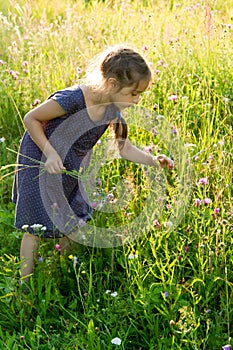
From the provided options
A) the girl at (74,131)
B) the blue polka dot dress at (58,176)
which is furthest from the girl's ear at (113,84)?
the blue polka dot dress at (58,176)

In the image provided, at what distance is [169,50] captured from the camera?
4.02 m

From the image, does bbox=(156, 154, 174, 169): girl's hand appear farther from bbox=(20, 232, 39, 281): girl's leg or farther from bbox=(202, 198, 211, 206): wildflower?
bbox=(20, 232, 39, 281): girl's leg

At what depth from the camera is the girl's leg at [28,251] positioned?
2.70 metres

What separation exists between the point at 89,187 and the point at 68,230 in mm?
257

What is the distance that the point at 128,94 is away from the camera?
101 inches

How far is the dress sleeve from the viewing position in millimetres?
2635

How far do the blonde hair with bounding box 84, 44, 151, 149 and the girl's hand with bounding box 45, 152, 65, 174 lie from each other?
0.36 m

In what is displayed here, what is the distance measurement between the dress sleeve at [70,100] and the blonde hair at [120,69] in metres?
0.07

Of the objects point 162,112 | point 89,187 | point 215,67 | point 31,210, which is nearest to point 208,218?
point 89,187

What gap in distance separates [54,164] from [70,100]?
1.05 ft

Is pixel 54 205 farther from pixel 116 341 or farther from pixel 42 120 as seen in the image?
pixel 116 341

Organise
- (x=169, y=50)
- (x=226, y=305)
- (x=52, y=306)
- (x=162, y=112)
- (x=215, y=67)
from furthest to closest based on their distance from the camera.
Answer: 1. (x=169, y=50)
2. (x=215, y=67)
3. (x=162, y=112)
4. (x=52, y=306)
5. (x=226, y=305)

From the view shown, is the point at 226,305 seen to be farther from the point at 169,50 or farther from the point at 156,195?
the point at 169,50

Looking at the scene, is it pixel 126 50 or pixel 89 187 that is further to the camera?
pixel 89 187
